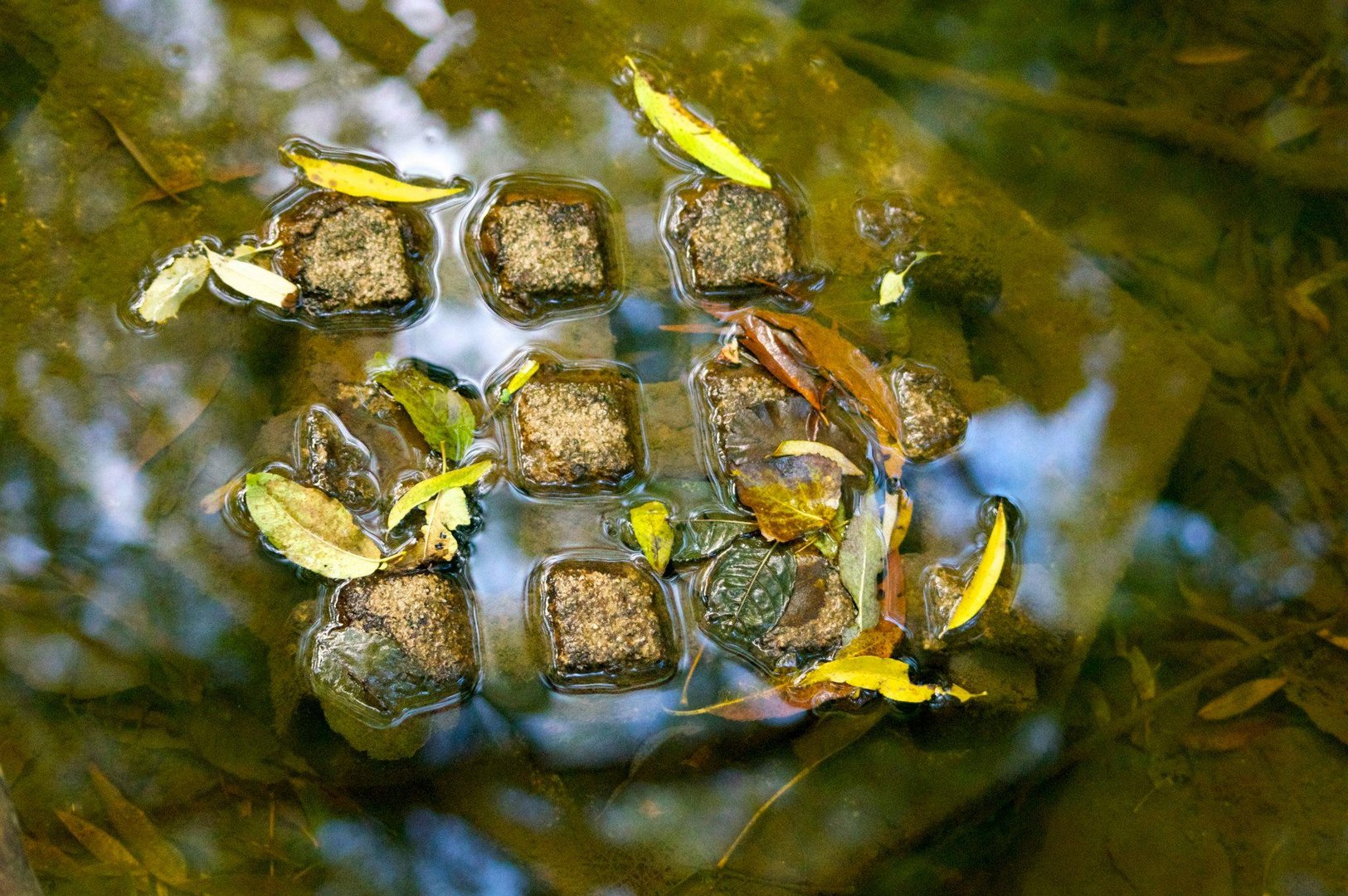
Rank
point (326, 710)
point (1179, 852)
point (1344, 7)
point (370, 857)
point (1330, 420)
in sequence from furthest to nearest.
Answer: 1. point (1344, 7)
2. point (1330, 420)
3. point (1179, 852)
4. point (370, 857)
5. point (326, 710)

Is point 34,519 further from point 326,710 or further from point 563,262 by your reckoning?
point 563,262

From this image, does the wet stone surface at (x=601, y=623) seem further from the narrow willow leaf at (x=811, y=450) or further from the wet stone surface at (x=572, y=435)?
the narrow willow leaf at (x=811, y=450)

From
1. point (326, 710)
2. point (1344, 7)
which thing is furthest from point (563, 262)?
point (1344, 7)

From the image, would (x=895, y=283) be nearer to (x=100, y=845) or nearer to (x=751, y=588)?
(x=751, y=588)

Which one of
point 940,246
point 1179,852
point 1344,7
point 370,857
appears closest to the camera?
point 370,857

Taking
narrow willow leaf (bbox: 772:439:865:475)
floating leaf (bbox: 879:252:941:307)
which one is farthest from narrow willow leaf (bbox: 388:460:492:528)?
floating leaf (bbox: 879:252:941:307)

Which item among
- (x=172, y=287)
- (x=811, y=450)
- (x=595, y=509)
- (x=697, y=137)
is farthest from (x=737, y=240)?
(x=172, y=287)

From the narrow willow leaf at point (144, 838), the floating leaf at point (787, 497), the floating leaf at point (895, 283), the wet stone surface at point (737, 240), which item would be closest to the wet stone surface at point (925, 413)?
the floating leaf at point (895, 283)
